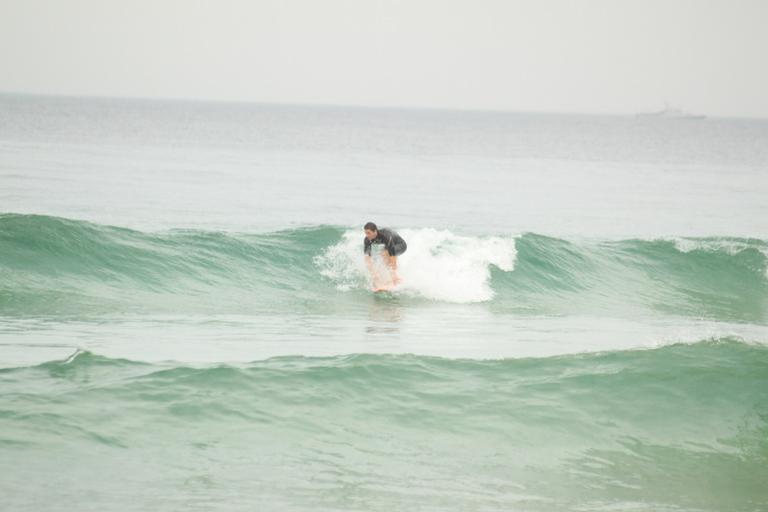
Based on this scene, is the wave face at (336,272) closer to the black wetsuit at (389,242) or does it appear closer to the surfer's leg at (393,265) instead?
the surfer's leg at (393,265)

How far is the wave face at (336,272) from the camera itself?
16.1 metres

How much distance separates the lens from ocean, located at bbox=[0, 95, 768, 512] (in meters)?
7.18

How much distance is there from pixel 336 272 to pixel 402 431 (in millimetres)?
10904

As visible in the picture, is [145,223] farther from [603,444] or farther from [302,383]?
[603,444]

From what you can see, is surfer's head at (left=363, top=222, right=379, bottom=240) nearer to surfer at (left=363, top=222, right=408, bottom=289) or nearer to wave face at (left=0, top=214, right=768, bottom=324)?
surfer at (left=363, top=222, right=408, bottom=289)

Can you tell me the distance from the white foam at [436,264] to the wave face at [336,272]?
1.5 inches

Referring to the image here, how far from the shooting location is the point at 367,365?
391 inches

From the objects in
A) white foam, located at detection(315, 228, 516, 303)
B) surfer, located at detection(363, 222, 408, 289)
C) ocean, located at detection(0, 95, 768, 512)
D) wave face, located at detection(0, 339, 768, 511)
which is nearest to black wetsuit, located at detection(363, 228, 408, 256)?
surfer, located at detection(363, 222, 408, 289)

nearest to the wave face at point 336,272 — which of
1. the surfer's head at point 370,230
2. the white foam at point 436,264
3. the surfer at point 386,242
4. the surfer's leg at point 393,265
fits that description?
the white foam at point 436,264

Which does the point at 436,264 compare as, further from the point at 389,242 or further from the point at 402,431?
the point at 402,431

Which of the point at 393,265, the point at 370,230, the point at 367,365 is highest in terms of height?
the point at 370,230

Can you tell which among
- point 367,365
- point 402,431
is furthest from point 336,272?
point 402,431

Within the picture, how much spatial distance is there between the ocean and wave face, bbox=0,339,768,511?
3cm

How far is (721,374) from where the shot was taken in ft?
32.9
